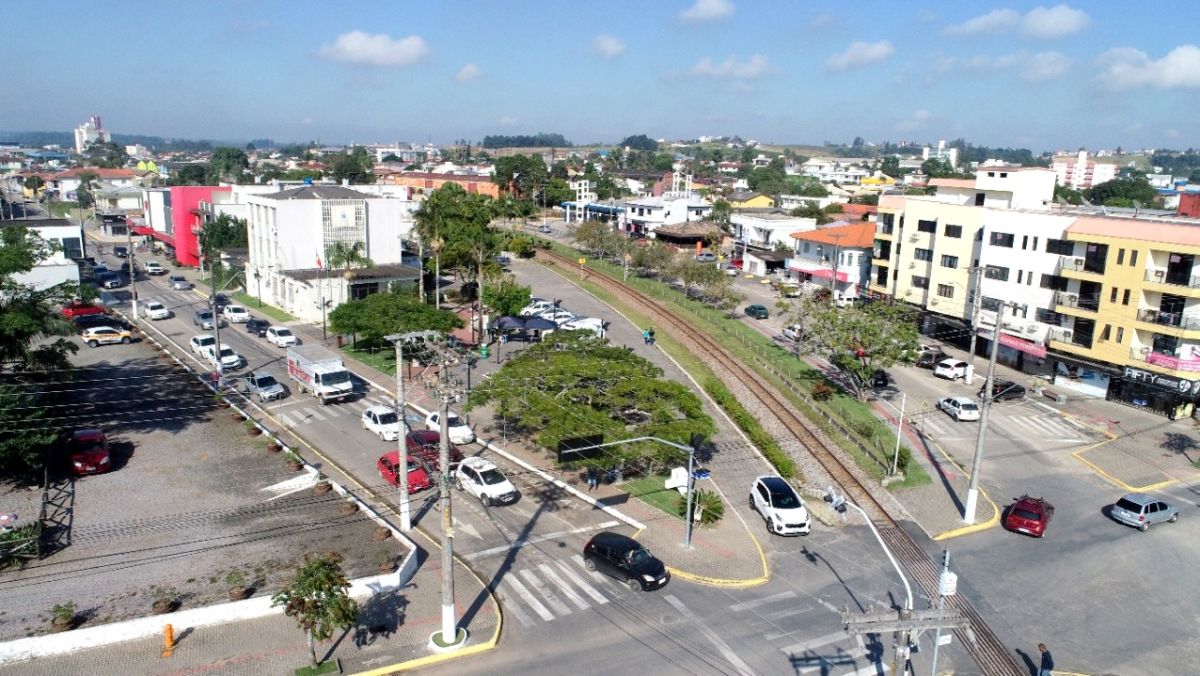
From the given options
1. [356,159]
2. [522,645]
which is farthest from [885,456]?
[356,159]

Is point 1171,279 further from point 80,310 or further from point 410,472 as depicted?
point 80,310

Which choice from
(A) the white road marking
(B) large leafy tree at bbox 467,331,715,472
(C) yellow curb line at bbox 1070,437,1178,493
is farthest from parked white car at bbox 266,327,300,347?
(C) yellow curb line at bbox 1070,437,1178,493

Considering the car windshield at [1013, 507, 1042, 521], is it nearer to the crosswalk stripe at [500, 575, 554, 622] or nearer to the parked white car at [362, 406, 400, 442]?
the crosswalk stripe at [500, 575, 554, 622]

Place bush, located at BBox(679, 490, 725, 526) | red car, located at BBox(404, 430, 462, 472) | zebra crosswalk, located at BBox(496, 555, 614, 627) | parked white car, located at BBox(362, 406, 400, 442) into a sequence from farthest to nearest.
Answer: parked white car, located at BBox(362, 406, 400, 442)
red car, located at BBox(404, 430, 462, 472)
bush, located at BBox(679, 490, 725, 526)
zebra crosswalk, located at BBox(496, 555, 614, 627)

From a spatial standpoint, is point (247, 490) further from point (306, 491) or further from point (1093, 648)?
Answer: point (1093, 648)

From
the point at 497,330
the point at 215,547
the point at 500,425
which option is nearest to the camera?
the point at 215,547

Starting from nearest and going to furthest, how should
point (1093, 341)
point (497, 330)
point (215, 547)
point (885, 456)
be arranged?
1. point (215, 547)
2. point (885, 456)
3. point (1093, 341)
4. point (497, 330)
